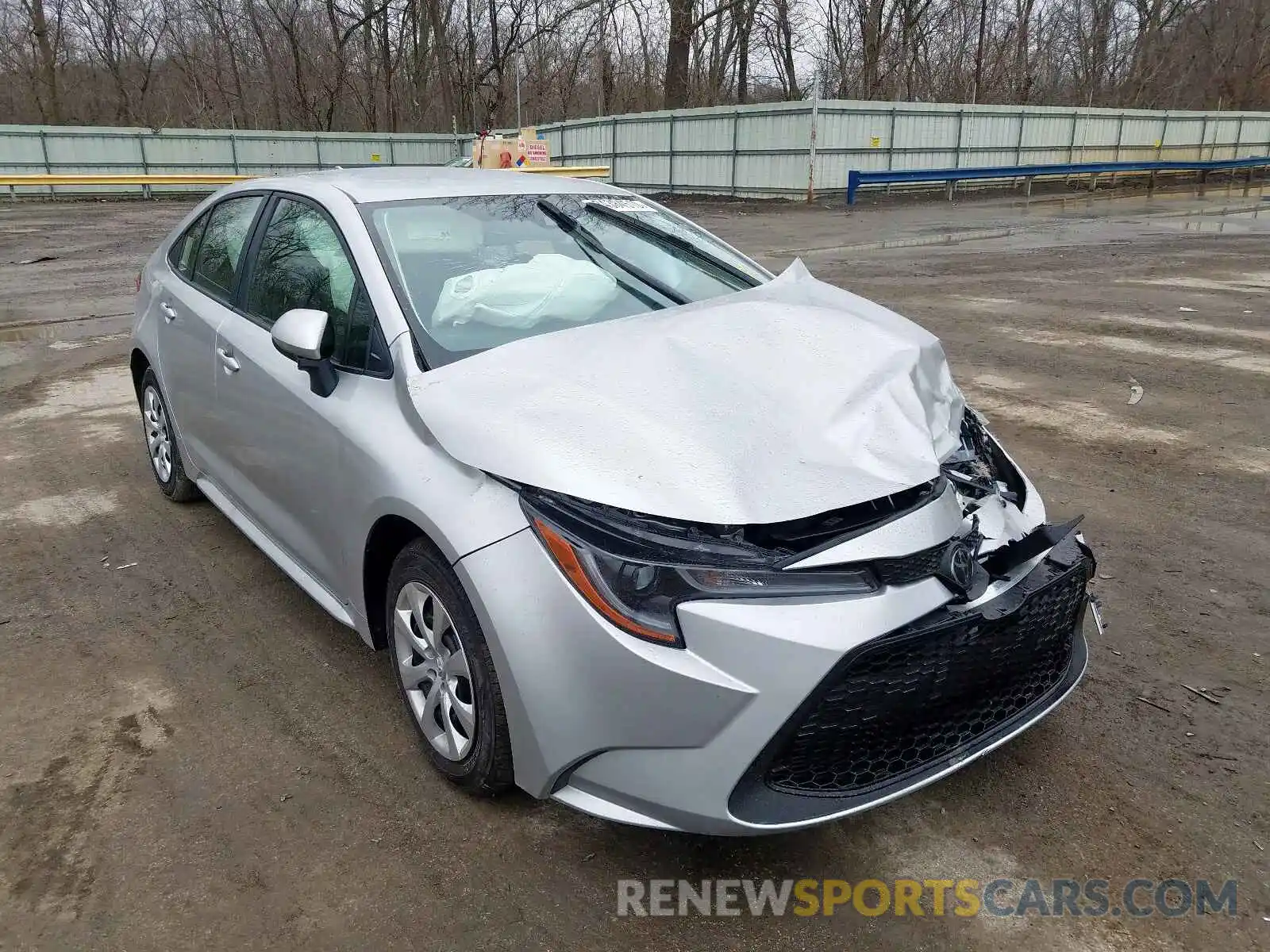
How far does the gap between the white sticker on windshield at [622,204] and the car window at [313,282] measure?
1.09m

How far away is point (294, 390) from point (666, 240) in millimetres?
1609

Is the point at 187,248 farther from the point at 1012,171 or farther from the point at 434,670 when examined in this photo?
the point at 1012,171

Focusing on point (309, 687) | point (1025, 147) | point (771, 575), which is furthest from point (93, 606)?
point (1025, 147)

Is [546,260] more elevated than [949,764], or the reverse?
[546,260]

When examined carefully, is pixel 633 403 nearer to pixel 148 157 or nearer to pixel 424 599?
pixel 424 599

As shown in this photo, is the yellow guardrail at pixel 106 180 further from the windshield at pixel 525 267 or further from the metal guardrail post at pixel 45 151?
the windshield at pixel 525 267

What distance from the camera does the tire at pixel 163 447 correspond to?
471 centimetres

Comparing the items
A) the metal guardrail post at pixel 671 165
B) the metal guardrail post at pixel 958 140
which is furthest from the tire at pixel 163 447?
the metal guardrail post at pixel 958 140

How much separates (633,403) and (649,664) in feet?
2.42

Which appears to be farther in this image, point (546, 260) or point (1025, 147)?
point (1025, 147)

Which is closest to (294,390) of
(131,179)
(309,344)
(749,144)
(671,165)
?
(309,344)

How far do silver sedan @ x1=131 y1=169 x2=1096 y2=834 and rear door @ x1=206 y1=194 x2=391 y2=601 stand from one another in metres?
0.02

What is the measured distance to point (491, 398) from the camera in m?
2.59

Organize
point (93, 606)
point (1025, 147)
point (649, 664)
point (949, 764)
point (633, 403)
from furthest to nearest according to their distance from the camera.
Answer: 1. point (1025, 147)
2. point (93, 606)
3. point (633, 403)
4. point (949, 764)
5. point (649, 664)
